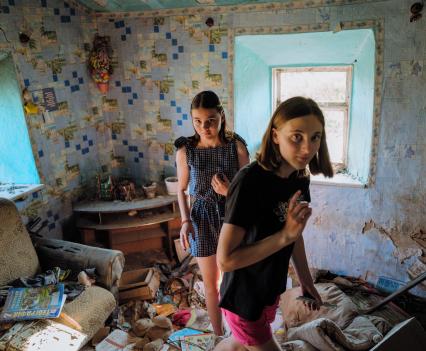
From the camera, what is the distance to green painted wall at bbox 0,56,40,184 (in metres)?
2.69

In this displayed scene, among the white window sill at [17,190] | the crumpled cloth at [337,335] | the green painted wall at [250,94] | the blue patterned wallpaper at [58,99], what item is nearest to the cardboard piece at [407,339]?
the crumpled cloth at [337,335]

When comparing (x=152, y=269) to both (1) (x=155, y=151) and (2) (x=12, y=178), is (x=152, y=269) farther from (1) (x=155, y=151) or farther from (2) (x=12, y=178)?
(2) (x=12, y=178)

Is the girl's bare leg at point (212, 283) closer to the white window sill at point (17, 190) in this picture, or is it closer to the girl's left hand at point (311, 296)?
the girl's left hand at point (311, 296)

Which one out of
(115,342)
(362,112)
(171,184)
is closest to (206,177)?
(115,342)

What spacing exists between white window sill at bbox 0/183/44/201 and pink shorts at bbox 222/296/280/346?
A: 1.89m

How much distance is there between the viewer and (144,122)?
331 cm

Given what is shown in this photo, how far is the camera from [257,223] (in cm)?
121

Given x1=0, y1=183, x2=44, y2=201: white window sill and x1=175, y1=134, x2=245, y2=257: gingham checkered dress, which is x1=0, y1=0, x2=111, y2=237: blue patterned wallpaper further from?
x1=175, y1=134, x2=245, y2=257: gingham checkered dress

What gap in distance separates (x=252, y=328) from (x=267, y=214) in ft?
1.44

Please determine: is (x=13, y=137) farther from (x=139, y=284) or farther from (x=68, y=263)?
(x=139, y=284)

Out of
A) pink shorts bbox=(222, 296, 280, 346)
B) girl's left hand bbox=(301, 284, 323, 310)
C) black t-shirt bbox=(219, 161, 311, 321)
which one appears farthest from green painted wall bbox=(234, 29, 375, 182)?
pink shorts bbox=(222, 296, 280, 346)

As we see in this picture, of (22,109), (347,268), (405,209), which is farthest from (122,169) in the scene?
(405,209)

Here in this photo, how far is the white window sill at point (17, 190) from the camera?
2.66m

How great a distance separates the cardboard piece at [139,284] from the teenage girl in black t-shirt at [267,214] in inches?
60.0
